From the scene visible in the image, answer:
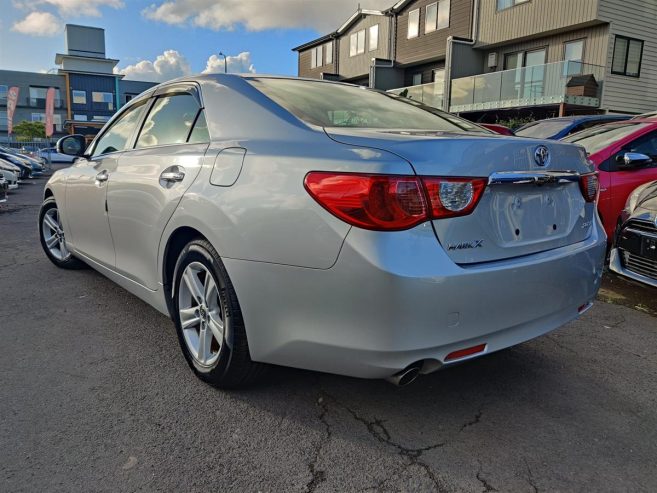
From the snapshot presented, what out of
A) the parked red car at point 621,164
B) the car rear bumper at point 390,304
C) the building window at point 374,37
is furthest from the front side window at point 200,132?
the building window at point 374,37

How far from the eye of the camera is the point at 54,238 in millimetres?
5195

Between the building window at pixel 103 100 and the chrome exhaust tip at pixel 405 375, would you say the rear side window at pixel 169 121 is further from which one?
the building window at pixel 103 100

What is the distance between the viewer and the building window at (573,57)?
58.7 feet

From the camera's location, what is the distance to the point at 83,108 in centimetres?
6278

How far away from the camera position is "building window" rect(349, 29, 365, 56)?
29934 millimetres

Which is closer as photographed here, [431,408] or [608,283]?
[431,408]

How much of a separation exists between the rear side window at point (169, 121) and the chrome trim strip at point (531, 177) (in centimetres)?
172

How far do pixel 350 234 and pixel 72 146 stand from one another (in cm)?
366

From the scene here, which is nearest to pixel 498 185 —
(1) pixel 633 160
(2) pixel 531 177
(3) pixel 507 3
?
(2) pixel 531 177

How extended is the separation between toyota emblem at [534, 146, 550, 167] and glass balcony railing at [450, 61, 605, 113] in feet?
57.2

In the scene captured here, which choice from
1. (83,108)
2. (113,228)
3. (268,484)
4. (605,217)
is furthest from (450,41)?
(83,108)

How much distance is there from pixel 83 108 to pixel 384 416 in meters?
69.1

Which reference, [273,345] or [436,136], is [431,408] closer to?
[273,345]

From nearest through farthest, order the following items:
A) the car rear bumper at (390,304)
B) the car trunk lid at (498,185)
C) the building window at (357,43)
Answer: the car rear bumper at (390,304), the car trunk lid at (498,185), the building window at (357,43)
